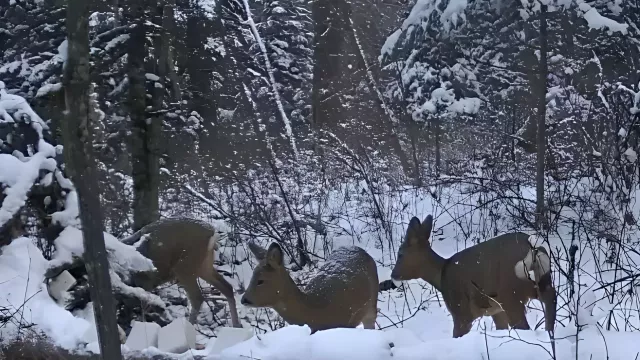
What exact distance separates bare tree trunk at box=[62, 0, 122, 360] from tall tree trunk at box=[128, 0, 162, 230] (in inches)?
261

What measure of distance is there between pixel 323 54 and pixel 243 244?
910 centimetres

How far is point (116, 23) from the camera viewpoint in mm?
9445

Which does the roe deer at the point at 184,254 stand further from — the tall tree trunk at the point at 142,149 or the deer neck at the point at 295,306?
the tall tree trunk at the point at 142,149

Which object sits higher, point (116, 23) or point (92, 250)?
point (116, 23)

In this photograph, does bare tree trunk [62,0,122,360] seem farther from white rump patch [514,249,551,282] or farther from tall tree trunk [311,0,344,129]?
tall tree trunk [311,0,344,129]

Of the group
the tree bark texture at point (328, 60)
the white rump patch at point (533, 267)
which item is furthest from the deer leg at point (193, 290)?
the tree bark texture at point (328, 60)

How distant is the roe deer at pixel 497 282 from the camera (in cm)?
500

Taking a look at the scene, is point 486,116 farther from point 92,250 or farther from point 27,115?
point 92,250

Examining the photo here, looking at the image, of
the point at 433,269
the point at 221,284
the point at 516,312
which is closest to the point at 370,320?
the point at 433,269

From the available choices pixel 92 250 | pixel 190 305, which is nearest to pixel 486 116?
pixel 190 305

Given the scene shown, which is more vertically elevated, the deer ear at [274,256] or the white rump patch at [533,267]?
the deer ear at [274,256]

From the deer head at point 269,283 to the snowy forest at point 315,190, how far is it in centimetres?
2

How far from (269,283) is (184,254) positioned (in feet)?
7.21

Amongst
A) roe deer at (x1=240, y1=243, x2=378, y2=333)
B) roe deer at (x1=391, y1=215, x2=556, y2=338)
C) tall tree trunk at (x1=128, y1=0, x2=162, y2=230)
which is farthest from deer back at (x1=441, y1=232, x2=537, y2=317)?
tall tree trunk at (x1=128, y1=0, x2=162, y2=230)
